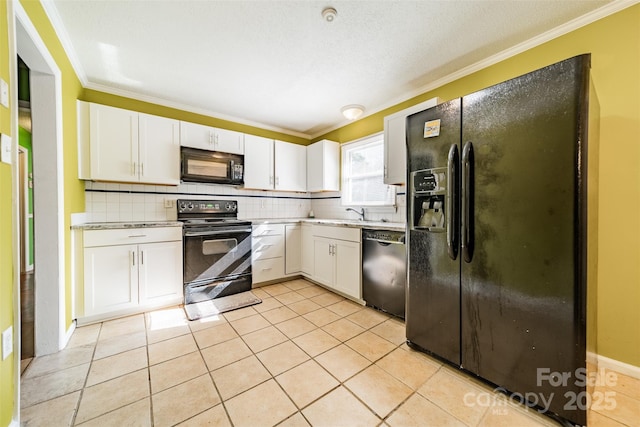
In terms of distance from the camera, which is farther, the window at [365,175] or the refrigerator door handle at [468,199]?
the window at [365,175]

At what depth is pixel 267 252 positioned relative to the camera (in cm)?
336

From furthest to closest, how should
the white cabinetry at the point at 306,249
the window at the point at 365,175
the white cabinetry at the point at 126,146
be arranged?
the white cabinetry at the point at 306,249, the window at the point at 365,175, the white cabinetry at the point at 126,146

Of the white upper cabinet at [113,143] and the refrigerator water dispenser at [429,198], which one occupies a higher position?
the white upper cabinet at [113,143]

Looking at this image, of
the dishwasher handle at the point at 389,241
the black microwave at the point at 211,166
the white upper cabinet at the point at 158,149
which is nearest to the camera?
the dishwasher handle at the point at 389,241

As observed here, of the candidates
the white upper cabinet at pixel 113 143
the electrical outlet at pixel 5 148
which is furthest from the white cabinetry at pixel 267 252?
the electrical outlet at pixel 5 148

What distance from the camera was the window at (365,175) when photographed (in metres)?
3.25

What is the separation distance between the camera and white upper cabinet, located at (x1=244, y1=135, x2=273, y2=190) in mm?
3510

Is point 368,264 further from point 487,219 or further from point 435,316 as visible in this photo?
point 487,219

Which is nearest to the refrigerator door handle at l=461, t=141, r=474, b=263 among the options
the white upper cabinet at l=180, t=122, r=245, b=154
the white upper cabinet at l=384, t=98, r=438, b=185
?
the white upper cabinet at l=384, t=98, r=438, b=185

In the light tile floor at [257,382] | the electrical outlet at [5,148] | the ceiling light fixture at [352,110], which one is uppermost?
Result: the ceiling light fixture at [352,110]

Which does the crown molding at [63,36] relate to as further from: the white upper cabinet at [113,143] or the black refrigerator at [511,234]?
the black refrigerator at [511,234]

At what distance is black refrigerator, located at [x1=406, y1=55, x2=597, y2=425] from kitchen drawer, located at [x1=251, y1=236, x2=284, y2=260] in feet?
6.80

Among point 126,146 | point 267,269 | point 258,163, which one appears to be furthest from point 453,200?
point 126,146

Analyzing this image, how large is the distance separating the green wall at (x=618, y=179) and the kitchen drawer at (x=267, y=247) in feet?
10.00
